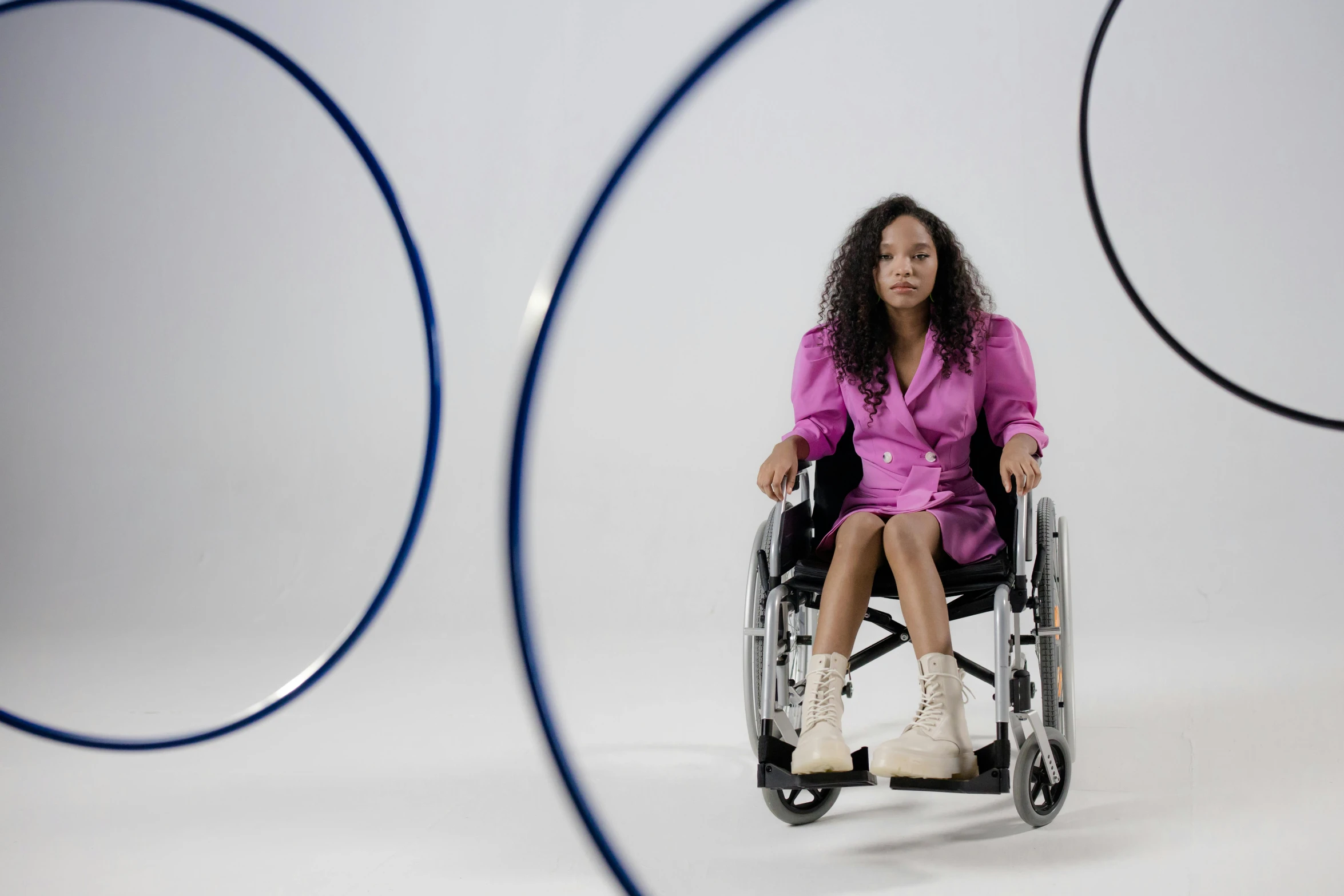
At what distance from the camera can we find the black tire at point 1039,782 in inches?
64.6

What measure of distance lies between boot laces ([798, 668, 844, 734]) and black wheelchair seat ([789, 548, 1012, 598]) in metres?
0.13

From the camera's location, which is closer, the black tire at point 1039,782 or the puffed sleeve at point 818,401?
the black tire at point 1039,782

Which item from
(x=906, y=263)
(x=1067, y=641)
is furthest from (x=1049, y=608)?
(x=906, y=263)

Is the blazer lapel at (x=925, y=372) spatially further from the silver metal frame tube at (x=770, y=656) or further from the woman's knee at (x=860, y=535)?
the silver metal frame tube at (x=770, y=656)

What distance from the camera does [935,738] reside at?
1.58 metres

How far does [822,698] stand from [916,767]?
5.7 inches

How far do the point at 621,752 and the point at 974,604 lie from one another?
2.25ft

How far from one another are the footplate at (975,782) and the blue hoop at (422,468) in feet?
2.74

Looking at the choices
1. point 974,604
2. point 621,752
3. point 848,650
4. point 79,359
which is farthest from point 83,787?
point 79,359

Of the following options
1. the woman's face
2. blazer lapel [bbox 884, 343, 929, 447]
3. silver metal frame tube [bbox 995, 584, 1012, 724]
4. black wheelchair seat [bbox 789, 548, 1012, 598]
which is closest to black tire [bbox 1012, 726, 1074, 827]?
silver metal frame tube [bbox 995, 584, 1012, 724]

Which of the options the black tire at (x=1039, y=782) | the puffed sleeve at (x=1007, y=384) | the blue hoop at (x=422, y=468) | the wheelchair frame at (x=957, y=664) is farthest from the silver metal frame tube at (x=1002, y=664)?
the blue hoop at (x=422, y=468)

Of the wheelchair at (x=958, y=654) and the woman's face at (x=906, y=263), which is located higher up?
the woman's face at (x=906, y=263)

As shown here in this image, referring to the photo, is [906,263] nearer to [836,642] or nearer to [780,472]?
[780,472]

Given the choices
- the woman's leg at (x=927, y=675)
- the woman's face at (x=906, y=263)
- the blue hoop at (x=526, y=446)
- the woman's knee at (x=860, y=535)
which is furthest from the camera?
the woman's face at (x=906, y=263)
